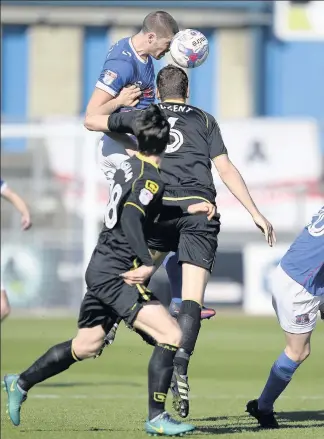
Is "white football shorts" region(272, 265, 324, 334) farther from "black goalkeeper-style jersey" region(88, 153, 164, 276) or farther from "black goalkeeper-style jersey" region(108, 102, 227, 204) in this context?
"black goalkeeper-style jersey" region(88, 153, 164, 276)

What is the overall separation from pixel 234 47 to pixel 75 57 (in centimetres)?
438

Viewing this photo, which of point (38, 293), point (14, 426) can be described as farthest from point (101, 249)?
point (38, 293)

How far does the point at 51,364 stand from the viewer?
933 cm

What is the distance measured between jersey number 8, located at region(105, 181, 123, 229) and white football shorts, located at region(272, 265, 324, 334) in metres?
1.58

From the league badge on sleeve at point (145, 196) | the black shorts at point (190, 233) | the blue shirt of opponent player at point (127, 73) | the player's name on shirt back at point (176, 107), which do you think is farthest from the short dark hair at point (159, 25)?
the league badge on sleeve at point (145, 196)

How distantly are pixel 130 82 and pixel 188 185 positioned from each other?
3.07 feet

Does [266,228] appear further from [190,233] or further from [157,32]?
[157,32]

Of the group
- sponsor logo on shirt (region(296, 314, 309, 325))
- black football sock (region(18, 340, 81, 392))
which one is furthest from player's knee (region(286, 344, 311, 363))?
black football sock (region(18, 340, 81, 392))

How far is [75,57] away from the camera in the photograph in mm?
38219

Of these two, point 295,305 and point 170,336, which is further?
point 295,305

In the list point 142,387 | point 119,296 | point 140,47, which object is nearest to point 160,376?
point 119,296

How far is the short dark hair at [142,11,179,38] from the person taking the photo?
10570 millimetres

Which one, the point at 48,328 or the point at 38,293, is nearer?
the point at 48,328

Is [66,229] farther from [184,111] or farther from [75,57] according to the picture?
[184,111]
